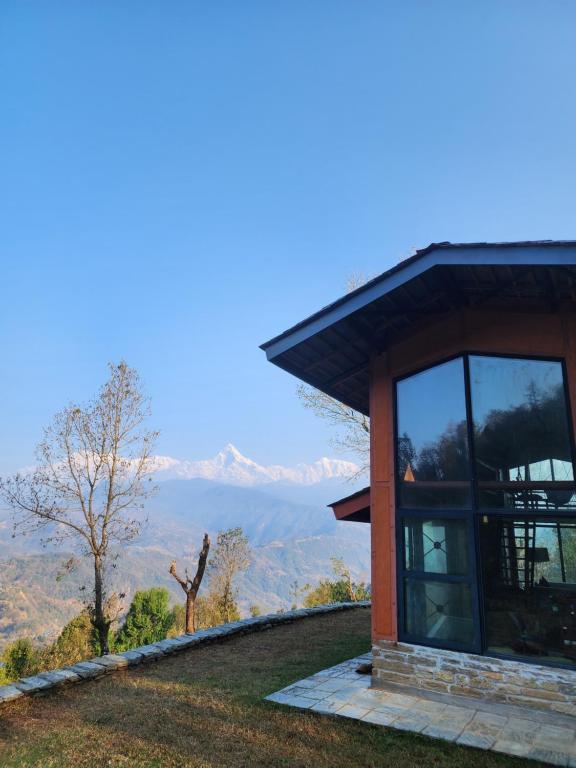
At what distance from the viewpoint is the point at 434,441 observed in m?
6.02

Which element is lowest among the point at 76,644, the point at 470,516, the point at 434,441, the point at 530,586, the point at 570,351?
the point at 76,644

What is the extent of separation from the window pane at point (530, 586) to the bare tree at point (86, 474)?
11349mm

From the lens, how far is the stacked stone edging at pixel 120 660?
6.17 meters

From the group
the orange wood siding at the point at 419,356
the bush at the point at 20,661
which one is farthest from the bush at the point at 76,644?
the orange wood siding at the point at 419,356

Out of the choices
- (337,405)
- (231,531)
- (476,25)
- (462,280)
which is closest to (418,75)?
(476,25)

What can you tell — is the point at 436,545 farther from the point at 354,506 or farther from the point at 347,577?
the point at 347,577

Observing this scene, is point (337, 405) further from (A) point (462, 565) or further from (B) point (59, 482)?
(A) point (462, 565)

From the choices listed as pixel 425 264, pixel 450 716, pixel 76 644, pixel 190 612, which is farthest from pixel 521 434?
pixel 76 644

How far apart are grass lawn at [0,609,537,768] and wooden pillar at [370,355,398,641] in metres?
1.39

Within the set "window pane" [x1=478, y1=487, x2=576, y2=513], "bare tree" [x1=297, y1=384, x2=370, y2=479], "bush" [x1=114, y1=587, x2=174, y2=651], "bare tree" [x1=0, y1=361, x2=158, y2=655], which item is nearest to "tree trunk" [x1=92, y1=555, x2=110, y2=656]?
"bare tree" [x1=0, y1=361, x2=158, y2=655]

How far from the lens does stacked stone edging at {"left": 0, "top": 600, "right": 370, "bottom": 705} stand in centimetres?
617

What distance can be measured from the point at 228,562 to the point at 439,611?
21.4 metres

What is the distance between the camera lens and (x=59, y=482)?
569 inches

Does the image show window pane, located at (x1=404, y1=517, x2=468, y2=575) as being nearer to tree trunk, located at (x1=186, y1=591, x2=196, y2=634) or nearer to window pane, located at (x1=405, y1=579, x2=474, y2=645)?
window pane, located at (x1=405, y1=579, x2=474, y2=645)
